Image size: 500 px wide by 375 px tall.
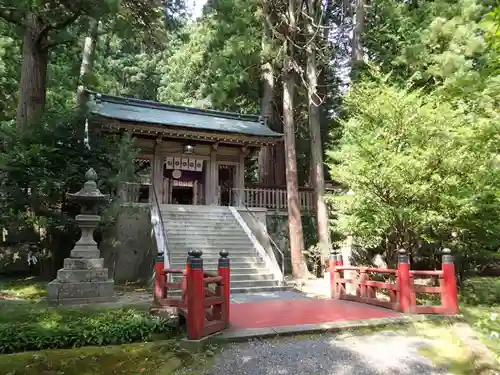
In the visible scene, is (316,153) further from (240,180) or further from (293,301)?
(293,301)

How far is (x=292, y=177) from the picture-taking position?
11672 mm

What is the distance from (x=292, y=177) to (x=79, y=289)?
22.3ft

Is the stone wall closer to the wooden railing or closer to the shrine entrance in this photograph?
the shrine entrance

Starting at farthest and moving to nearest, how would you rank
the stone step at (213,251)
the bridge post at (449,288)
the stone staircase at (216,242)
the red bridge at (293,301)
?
the stone step at (213,251) → the stone staircase at (216,242) → the bridge post at (449,288) → the red bridge at (293,301)

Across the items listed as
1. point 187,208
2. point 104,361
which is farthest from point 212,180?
point 104,361

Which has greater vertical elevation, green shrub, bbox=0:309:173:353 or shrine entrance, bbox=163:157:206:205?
shrine entrance, bbox=163:157:206:205

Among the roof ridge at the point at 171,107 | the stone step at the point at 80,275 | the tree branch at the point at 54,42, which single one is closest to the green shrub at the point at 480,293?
the stone step at the point at 80,275

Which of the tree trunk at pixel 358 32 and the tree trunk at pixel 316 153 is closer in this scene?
the tree trunk at pixel 316 153

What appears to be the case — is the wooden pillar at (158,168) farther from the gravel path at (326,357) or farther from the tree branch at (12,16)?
the gravel path at (326,357)

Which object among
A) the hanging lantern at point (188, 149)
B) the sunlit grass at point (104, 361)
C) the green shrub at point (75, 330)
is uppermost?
the hanging lantern at point (188, 149)

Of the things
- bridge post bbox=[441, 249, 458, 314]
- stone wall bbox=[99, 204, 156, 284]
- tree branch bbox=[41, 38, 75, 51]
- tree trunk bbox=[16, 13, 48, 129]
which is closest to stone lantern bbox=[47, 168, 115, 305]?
stone wall bbox=[99, 204, 156, 284]

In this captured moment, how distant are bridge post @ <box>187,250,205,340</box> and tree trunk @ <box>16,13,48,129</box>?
8671 millimetres

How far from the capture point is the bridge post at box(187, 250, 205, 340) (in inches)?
179

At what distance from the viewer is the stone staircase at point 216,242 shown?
9258 millimetres
